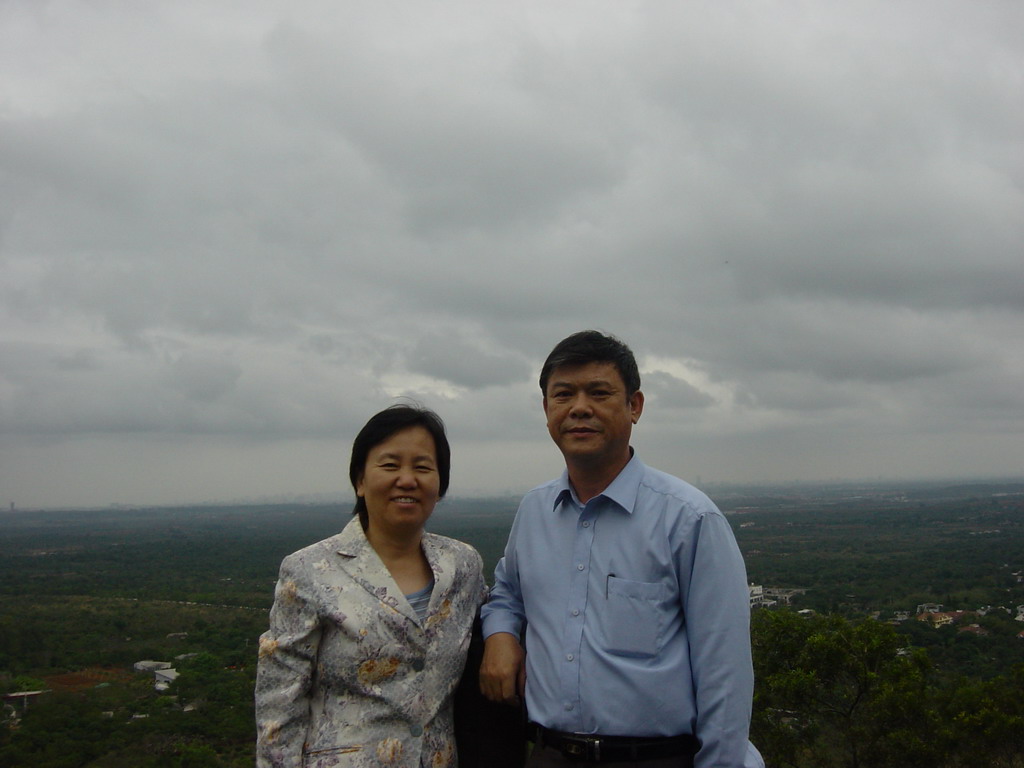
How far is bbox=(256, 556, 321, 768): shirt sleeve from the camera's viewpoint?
229cm

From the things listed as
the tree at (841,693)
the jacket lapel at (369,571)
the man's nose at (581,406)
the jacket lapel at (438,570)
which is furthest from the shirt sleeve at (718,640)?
the tree at (841,693)

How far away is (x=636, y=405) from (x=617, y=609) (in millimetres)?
765

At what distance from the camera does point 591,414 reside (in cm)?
256

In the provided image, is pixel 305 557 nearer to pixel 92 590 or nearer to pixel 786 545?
pixel 92 590

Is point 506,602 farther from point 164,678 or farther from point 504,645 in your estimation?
point 164,678

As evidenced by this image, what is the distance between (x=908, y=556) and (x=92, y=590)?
4920cm

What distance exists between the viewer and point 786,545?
5394 cm

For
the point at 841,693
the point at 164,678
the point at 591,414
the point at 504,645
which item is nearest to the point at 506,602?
the point at 504,645

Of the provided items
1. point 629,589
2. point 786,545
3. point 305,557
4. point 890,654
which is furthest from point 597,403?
point 786,545

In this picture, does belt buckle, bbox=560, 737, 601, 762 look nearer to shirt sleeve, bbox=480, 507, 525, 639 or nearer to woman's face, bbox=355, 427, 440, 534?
shirt sleeve, bbox=480, 507, 525, 639

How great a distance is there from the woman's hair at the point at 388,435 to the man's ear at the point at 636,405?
73 centimetres

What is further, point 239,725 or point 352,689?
point 239,725

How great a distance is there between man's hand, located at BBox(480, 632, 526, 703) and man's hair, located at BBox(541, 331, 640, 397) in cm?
92

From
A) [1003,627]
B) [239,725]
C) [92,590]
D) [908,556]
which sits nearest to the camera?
[239,725]
